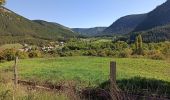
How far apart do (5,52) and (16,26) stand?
131 meters

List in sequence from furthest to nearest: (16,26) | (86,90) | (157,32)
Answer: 1. (16,26)
2. (157,32)
3. (86,90)

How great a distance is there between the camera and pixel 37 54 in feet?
233

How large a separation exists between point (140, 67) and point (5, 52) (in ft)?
107

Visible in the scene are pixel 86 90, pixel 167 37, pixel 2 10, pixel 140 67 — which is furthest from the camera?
pixel 167 37

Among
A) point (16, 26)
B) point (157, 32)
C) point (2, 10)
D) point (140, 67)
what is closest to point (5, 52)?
point (140, 67)

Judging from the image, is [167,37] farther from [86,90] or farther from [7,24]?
[86,90]

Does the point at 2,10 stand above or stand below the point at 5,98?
above

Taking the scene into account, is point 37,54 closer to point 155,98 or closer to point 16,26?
point 155,98

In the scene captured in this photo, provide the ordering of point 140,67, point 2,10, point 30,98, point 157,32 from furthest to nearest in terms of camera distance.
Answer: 1. point 157,32
2. point 140,67
3. point 2,10
4. point 30,98

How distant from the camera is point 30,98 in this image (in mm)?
9523

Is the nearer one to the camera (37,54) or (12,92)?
(12,92)

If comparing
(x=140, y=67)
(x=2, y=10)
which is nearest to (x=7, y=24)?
(x=140, y=67)

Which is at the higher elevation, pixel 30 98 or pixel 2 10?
pixel 2 10

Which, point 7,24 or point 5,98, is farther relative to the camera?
point 7,24
